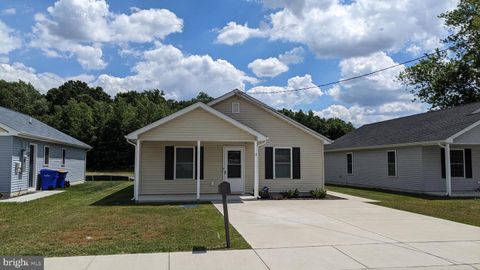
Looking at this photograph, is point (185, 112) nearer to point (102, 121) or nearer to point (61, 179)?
point (61, 179)

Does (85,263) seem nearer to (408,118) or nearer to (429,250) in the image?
(429,250)

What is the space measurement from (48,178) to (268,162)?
416 inches

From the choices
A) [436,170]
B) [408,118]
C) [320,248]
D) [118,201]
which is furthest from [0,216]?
[408,118]

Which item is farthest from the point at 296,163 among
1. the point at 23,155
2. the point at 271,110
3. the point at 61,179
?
the point at 61,179

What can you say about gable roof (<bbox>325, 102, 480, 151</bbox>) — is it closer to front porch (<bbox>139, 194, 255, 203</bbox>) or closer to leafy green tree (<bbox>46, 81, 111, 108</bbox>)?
front porch (<bbox>139, 194, 255, 203</bbox>)

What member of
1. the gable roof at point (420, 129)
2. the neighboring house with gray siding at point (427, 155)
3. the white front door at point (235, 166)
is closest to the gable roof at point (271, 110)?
the white front door at point (235, 166)

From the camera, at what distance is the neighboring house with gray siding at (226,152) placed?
593 inches

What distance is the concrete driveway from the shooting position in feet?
20.4

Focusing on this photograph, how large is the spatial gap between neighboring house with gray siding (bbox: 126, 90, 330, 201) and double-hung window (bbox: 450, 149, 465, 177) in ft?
21.2

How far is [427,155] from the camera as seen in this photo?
723 inches

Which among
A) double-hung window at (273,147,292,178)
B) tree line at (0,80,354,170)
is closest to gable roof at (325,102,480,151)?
double-hung window at (273,147,292,178)

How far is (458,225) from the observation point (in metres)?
9.69

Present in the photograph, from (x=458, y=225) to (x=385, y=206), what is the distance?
391 cm

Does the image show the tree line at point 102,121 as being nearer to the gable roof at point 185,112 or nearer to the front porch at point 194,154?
the front porch at point 194,154
